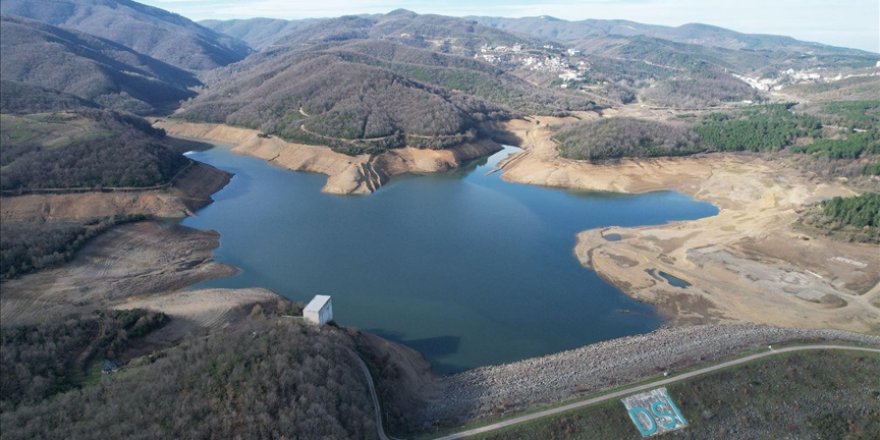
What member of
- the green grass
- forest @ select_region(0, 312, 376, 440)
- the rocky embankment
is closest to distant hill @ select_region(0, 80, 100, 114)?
forest @ select_region(0, 312, 376, 440)

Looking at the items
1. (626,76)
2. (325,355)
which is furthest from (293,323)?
(626,76)

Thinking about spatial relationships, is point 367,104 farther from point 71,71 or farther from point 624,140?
point 71,71

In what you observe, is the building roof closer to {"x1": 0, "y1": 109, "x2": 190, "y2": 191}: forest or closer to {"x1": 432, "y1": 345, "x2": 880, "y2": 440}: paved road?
{"x1": 432, "y1": 345, "x2": 880, "y2": 440}: paved road

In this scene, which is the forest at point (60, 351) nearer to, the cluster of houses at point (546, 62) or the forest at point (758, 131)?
the forest at point (758, 131)

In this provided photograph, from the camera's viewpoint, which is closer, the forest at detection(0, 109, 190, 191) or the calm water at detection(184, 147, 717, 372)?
the calm water at detection(184, 147, 717, 372)

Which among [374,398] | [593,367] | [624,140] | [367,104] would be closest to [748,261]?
[593,367]

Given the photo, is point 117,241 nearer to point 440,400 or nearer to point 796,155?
point 440,400
